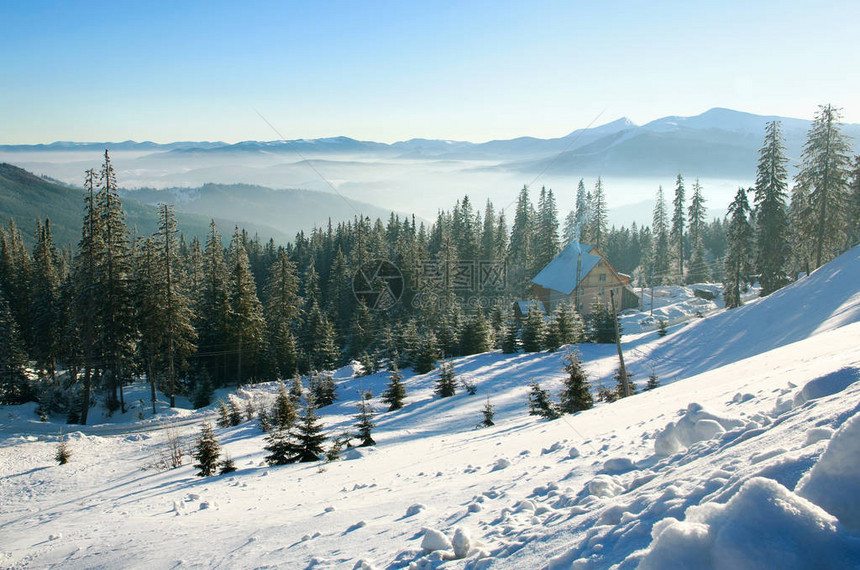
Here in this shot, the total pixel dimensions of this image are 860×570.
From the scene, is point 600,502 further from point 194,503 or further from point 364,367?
point 364,367

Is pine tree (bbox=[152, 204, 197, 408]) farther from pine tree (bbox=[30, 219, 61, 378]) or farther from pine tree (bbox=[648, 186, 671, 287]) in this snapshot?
pine tree (bbox=[648, 186, 671, 287])

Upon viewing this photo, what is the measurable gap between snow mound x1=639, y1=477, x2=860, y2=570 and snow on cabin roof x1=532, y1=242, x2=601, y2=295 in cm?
5024

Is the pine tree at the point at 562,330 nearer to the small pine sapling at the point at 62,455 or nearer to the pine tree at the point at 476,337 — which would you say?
the pine tree at the point at 476,337

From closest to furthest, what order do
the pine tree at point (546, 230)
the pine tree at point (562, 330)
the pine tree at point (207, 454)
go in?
the pine tree at point (207, 454)
the pine tree at point (562, 330)
the pine tree at point (546, 230)

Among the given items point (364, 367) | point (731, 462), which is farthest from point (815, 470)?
point (364, 367)

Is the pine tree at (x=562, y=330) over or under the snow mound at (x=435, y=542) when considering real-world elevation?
under

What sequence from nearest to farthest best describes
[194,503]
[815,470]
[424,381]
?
[815,470]
[194,503]
[424,381]

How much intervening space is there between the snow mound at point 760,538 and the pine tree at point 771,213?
1865 inches

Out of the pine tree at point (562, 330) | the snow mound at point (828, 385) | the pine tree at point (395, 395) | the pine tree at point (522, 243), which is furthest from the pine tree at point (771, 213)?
the snow mound at point (828, 385)

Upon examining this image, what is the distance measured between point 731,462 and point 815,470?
1.35 metres

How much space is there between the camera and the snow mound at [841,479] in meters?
2.30

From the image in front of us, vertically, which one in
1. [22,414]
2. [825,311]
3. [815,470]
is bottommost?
[22,414]

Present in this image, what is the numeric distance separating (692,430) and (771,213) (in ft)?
149

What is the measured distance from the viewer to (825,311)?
2117 cm
